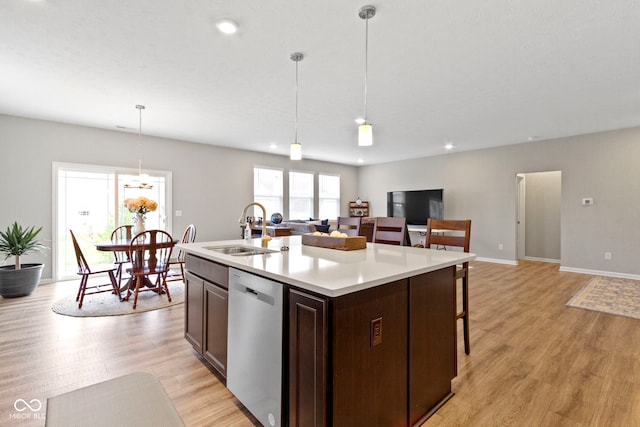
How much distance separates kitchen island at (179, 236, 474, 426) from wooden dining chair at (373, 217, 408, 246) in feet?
2.46

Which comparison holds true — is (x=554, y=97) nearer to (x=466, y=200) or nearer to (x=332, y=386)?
(x=466, y=200)

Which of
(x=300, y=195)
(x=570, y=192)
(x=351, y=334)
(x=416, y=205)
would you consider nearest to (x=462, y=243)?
(x=351, y=334)

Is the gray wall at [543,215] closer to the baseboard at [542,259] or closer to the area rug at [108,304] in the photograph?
the baseboard at [542,259]

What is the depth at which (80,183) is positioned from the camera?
5117 mm

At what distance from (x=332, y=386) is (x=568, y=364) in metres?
2.28

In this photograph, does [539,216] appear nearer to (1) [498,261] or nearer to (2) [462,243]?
(1) [498,261]

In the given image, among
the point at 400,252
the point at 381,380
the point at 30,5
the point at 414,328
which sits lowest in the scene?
the point at 381,380

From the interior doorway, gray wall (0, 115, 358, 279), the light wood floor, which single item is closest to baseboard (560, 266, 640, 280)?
the interior doorway

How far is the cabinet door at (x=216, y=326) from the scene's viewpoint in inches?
77.6

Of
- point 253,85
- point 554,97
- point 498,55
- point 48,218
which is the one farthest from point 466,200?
point 48,218

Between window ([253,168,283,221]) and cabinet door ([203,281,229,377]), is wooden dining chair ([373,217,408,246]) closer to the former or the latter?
cabinet door ([203,281,229,377])

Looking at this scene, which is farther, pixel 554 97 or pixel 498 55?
pixel 554 97

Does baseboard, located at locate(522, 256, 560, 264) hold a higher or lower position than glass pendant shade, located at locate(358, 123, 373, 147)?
lower

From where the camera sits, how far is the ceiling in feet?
7.19
